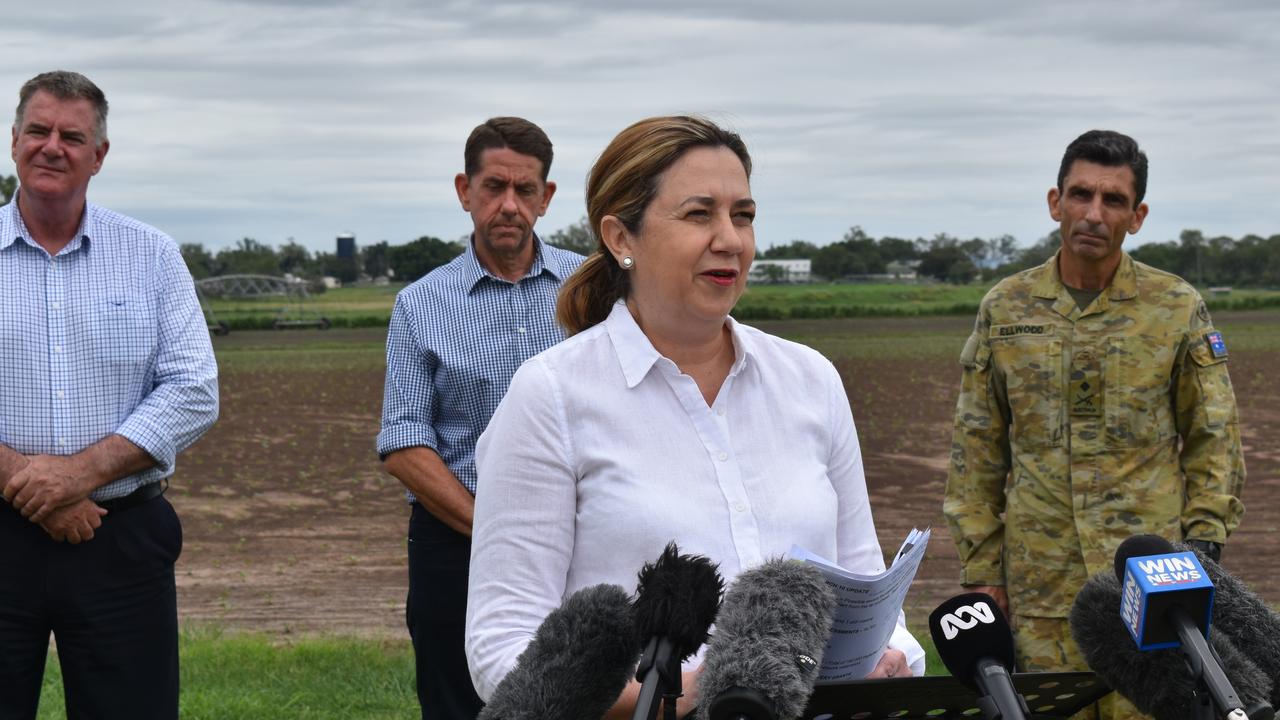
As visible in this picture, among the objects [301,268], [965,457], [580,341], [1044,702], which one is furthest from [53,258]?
[301,268]

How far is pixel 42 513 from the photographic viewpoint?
4.57 meters

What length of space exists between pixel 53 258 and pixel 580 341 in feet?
9.47

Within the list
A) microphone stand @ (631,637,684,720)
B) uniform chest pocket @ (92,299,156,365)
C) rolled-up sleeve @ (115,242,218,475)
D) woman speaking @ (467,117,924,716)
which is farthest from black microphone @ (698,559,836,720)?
uniform chest pocket @ (92,299,156,365)

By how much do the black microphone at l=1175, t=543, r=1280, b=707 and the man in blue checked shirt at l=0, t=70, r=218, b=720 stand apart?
11.5 ft

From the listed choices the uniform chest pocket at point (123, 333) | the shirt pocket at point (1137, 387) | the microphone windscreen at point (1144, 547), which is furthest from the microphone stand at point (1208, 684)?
the uniform chest pocket at point (123, 333)

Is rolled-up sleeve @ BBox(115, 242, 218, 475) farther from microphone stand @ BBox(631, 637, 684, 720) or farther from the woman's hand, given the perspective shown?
microphone stand @ BBox(631, 637, 684, 720)

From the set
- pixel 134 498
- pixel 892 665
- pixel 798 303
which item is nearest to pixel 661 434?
pixel 892 665

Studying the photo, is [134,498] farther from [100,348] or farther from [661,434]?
[661,434]

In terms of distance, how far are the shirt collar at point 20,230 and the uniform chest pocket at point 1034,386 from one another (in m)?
3.46

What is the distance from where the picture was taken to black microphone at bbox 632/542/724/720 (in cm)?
194

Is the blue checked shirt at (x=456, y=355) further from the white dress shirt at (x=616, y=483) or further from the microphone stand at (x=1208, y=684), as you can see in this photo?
the microphone stand at (x=1208, y=684)

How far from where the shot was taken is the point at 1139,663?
7.88 ft

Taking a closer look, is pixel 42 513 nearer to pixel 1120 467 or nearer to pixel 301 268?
pixel 1120 467

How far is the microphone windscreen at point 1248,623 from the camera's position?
2426 mm
